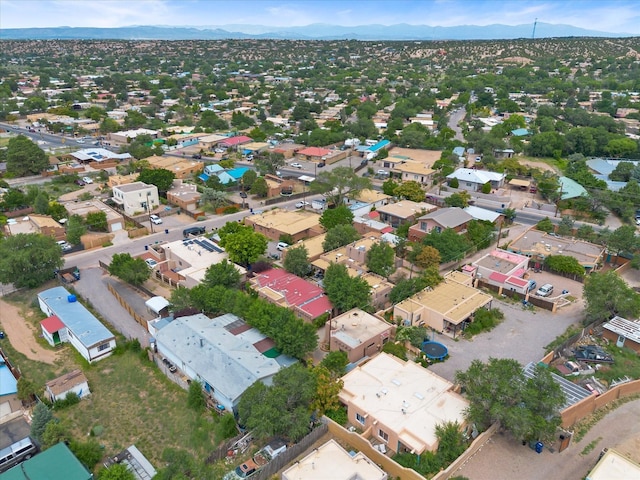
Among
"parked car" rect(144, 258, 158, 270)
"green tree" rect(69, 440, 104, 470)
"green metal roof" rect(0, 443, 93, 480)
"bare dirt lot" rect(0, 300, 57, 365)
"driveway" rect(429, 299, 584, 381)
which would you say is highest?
"green metal roof" rect(0, 443, 93, 480)

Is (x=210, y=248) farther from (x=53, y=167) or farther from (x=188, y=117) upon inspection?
(x=188, y=117)

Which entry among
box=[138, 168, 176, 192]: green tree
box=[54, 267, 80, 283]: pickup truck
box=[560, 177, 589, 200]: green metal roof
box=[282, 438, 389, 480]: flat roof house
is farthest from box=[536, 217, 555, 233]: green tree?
box=[54, 267, 80, 283]: pickup truck

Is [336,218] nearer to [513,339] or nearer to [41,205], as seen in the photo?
[513,339]

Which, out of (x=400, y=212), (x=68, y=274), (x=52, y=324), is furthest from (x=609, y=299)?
(x=68, y=274)

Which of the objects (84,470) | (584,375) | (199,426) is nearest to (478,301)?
(584,375)

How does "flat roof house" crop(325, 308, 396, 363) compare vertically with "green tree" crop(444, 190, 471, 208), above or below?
below

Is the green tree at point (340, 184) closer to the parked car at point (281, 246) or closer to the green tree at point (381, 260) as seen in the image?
the parked car at point (281, 246)

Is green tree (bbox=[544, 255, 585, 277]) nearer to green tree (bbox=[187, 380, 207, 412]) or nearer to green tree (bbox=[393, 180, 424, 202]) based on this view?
green tree (bbox=[393, 180, 424, 202])
